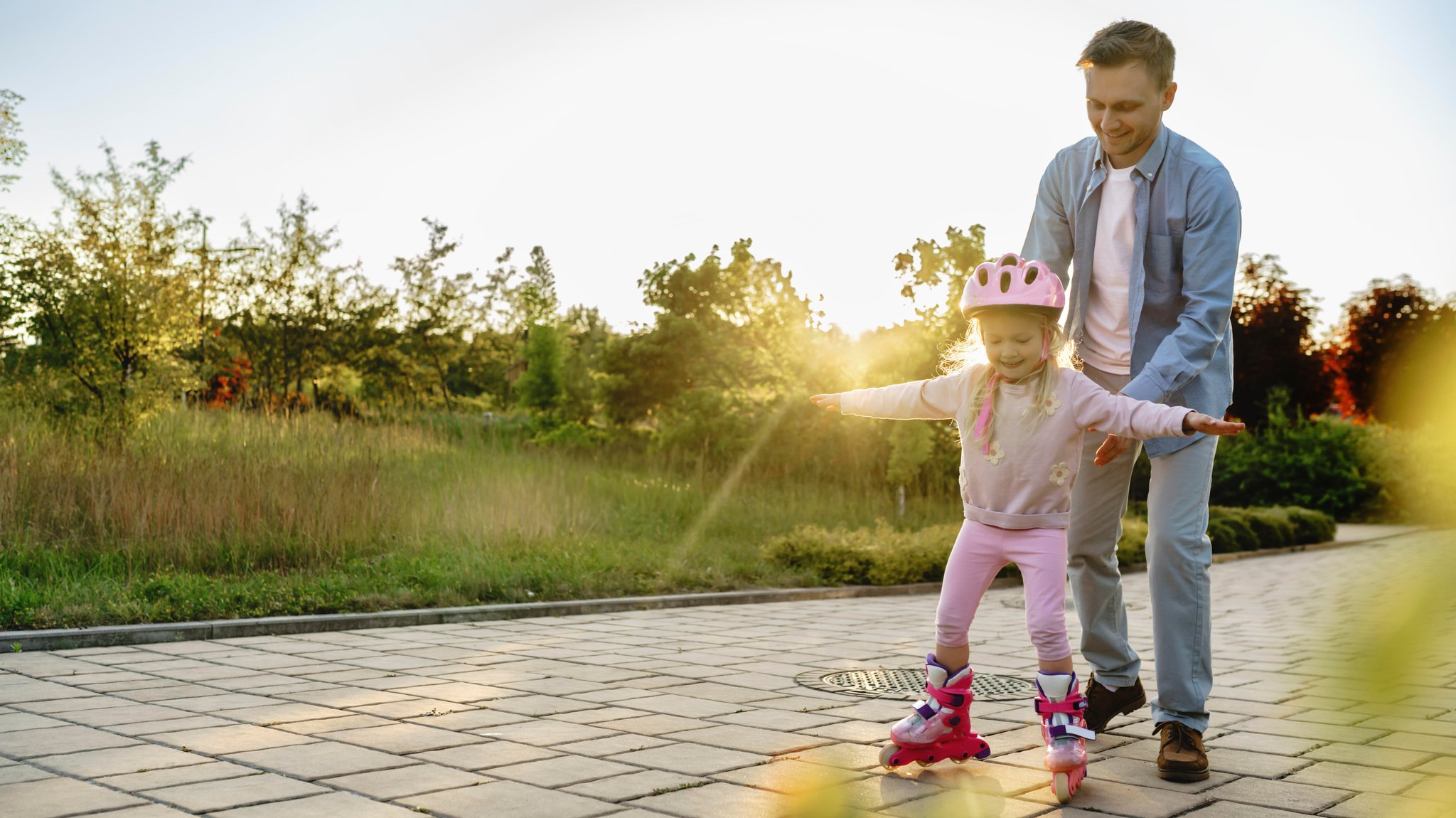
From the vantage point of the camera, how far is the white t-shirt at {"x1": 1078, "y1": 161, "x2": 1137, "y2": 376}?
12.1ft

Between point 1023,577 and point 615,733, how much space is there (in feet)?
4.54

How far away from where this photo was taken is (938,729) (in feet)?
10.5

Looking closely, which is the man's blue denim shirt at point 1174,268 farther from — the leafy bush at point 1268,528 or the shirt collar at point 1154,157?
the leafy bush at point 1268,528

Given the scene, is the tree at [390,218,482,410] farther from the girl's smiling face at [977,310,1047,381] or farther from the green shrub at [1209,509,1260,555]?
the girl's smiling face at [977,310,1047,381]

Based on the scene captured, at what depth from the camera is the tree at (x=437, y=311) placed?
2664 centimetres

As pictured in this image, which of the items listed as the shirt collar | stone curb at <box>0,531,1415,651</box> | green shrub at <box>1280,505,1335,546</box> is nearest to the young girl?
the shirt collar

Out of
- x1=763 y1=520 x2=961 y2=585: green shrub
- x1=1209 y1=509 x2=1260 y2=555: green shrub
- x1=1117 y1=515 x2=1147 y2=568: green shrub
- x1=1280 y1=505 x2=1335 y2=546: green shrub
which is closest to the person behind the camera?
x1=763 y1=520 x2=961 y2=585: green shrub

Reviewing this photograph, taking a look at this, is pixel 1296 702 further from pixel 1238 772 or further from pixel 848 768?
pixel 848 768

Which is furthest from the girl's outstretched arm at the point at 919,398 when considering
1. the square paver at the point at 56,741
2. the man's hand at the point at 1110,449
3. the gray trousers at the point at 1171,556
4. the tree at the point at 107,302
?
the tree at the point at 107,302

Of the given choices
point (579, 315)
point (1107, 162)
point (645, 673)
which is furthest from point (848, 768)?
point (579, 315)

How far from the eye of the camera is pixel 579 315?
246ft

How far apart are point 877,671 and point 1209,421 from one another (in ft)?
8.41

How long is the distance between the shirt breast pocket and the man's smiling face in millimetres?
307

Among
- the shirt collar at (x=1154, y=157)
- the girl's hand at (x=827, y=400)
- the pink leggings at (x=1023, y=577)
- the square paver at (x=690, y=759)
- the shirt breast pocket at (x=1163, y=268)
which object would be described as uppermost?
the shirt collar at (x=1154, y=157)
